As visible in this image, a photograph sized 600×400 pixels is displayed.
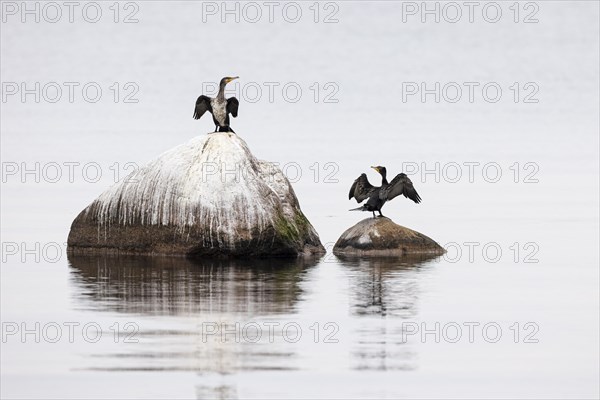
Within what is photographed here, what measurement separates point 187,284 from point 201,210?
12.5ft

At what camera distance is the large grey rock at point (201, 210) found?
32.3 m

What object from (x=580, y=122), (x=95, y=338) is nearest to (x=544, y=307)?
(x=95, y=338)

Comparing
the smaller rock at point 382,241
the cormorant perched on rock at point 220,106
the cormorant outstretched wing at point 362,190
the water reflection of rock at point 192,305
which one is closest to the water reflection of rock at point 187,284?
the water reflection of rock at point 192,305

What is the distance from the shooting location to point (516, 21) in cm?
12600

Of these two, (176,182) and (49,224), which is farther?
(49,224)

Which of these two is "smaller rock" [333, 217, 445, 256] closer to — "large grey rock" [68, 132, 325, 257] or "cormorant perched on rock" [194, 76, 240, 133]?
"large grey rock" [68, 132, 325, 257]

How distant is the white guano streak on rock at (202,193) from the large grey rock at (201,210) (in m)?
0.02

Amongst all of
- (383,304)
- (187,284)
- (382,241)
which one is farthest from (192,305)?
(382,241)

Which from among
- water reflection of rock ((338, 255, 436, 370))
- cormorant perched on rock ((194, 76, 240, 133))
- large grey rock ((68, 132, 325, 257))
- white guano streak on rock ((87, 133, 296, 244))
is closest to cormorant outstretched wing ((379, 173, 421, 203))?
water reflection of rock ((338, 255, 436, 370))

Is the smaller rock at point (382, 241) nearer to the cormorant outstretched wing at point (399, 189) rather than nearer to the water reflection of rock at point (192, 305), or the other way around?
the cormorant outstretched wing at point (399, 189)

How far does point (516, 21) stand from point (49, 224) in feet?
294

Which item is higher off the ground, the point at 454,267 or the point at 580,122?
the point at 580,122

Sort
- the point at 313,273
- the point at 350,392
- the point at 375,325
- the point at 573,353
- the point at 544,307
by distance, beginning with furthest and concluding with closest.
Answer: the point at 313,273 → the point at 544,307 → the point at 375,325 → the point at 573,353 → the point at 350,392

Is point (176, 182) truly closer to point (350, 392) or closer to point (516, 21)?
point (350, 392)
